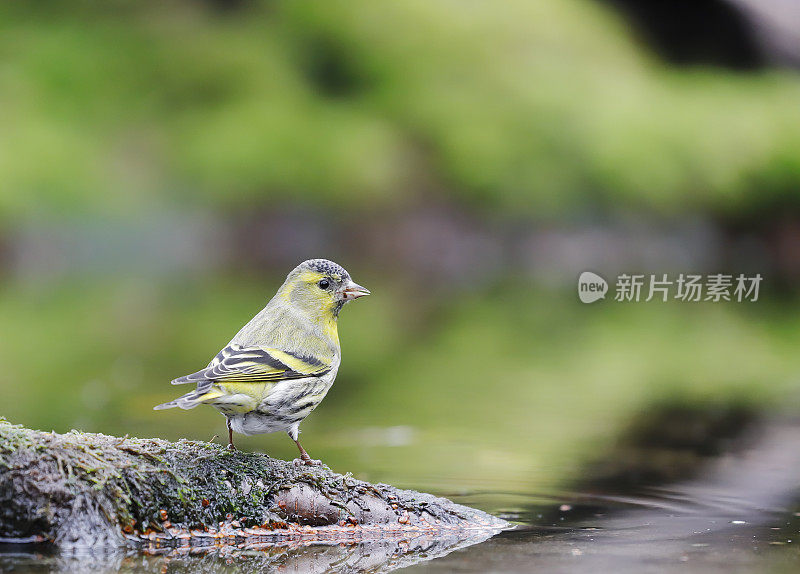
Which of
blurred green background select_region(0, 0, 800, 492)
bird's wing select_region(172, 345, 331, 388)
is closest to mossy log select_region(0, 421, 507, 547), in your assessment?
bird's wing select_region(172, 345, 331, 388)

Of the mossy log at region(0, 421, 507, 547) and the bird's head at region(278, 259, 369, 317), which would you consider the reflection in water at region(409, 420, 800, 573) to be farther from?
the bird's head at region(278, 259, 369, 317)

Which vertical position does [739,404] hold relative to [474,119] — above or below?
below

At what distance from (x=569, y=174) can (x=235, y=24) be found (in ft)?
59.5

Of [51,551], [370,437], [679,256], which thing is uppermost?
[679,256]

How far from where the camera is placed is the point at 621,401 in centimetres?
1400

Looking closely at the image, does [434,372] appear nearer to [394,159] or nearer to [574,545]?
[574,545]

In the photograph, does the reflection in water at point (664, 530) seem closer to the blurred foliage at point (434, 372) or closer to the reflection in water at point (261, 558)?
the reflection in water at point (261, 558)

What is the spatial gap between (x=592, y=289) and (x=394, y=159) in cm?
1323

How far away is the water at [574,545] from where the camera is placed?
602 centimetres

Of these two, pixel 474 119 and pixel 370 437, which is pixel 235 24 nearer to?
pixel 474 119

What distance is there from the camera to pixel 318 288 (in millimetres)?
7203

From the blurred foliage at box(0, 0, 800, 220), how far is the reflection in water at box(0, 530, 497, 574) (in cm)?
3693

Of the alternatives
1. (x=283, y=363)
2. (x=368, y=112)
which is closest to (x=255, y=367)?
(x=283, y=363)

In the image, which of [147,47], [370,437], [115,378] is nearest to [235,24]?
[147,47]
